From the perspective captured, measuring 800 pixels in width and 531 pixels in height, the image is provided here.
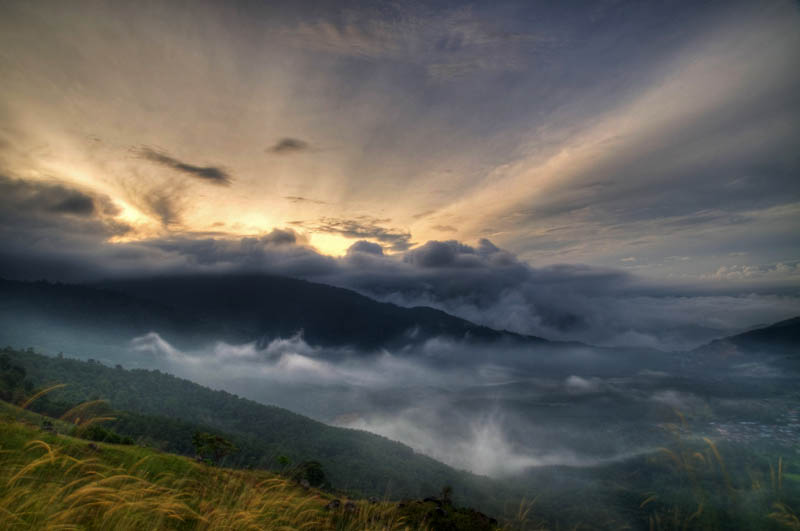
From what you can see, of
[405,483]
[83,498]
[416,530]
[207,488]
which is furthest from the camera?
[405,483]

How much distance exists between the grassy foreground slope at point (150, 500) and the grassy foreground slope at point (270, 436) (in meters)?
105

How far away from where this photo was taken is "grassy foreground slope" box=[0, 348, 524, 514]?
110 metres

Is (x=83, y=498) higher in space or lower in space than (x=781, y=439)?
higher

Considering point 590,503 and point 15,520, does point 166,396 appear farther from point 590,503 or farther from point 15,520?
point 15,520

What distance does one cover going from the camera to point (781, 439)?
465 ft

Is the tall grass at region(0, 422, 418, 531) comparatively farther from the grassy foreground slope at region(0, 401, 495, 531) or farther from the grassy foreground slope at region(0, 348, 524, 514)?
the grassy foreground slope at region(0, 348, 524, 514)

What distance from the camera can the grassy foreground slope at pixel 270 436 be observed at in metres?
110

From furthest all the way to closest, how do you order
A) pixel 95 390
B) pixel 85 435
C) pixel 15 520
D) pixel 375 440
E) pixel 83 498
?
pixel 375 440 → pixel 95 390 → pixel 85 435 → pixel 83 498 → pixel 15 520

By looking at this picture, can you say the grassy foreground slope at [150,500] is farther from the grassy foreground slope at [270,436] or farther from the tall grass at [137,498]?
the grassy foreground slope at [270,436]

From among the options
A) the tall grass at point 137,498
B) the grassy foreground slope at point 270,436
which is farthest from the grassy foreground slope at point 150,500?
the grassy foreground slope at point 270,436

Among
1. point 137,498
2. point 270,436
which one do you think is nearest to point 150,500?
point 137,498

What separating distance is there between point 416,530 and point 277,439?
200m

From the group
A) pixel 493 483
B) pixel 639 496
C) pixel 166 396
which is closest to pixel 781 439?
pixel 639 496

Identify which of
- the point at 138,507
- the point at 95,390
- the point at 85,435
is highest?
the point at 138,507
